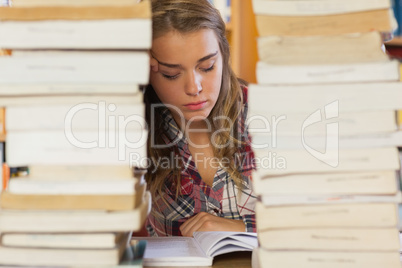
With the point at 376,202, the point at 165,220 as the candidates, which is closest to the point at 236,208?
the point at 165,220

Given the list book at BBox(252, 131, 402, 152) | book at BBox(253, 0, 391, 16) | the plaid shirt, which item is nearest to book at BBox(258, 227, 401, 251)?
book at BBox(252, 131, 402, 152)

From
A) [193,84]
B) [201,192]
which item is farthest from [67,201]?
[201,192]

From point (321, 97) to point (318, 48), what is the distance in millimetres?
76

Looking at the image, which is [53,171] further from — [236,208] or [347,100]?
[236,208]

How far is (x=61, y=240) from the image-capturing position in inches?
25.9

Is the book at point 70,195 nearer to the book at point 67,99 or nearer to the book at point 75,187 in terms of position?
the book at point 75,187

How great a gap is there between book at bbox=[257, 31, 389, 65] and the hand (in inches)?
28.2

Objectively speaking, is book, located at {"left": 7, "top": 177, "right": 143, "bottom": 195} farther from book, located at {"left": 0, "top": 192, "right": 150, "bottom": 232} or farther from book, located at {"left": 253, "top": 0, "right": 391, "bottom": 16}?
book, located at {"left": 253, "top": 0, "right": 391, "bottom": 16}

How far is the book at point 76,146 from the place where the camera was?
0.66 m

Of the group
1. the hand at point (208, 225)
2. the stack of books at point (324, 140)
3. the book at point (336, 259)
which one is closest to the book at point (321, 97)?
the stack of books at point (324, 140)

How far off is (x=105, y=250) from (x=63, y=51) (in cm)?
30

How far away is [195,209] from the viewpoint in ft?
5.02

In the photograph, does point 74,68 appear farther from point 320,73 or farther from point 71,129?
point 320,73

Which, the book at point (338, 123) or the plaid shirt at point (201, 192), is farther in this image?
the plaid shirt at point (201, 192)
